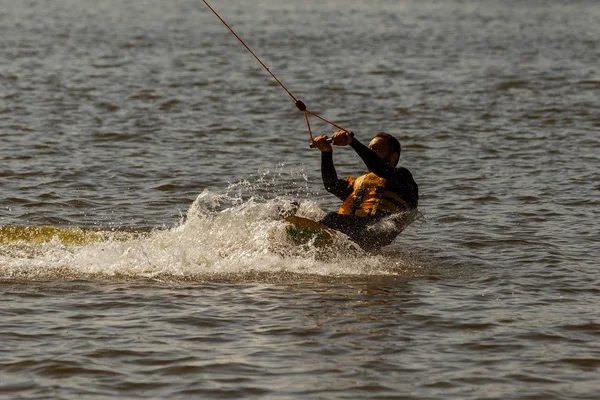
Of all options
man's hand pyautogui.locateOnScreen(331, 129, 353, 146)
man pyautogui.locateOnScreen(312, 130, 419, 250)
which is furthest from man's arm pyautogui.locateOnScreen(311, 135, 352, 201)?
man's hand pyautogui.locateOnScreen(331, 129, 353, 146)

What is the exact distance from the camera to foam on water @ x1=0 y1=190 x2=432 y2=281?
10445 millimetres

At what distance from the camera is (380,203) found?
11.1 metres

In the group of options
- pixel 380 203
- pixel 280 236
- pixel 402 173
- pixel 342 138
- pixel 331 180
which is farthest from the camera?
pixel 331 180

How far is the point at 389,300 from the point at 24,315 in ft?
10.7

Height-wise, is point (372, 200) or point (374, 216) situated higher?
point (372, 200)

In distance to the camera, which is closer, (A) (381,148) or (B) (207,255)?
(B) (207,255)

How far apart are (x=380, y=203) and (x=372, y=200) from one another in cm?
11

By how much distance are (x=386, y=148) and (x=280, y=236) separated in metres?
1.47

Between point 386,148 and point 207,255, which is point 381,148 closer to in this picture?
point 386,148

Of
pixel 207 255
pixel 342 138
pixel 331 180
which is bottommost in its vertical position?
pixel 207 255

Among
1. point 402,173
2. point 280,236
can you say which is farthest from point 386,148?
point 280,236

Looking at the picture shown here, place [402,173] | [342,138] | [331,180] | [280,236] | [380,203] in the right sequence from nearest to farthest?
[342,138] < [280,236] < [402,173] < [380,203] < [331,180]

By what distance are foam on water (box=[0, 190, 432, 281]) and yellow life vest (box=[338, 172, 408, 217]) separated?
412 millimetres

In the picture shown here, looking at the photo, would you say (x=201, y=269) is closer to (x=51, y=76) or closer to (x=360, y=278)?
(x=360, y=278)
